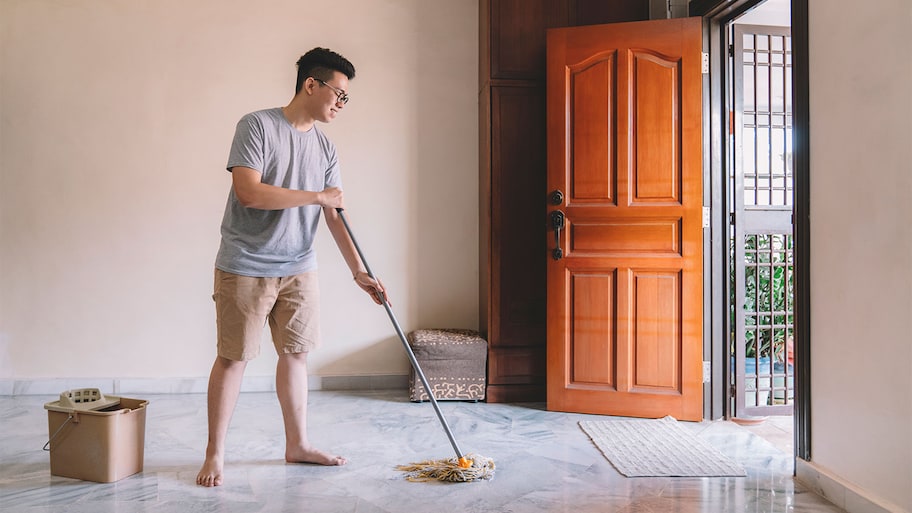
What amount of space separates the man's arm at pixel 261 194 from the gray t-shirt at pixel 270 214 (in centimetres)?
4

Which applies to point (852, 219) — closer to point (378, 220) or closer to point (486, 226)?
point (486, 226)

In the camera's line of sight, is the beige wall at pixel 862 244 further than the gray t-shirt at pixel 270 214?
No

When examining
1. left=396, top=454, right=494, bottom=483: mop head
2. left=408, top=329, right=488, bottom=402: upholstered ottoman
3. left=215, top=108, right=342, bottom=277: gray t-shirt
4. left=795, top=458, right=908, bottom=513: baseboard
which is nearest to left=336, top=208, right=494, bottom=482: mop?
left=396, top=454, right=494, bottom=483: mop head

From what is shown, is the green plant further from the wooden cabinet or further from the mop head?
the mop head

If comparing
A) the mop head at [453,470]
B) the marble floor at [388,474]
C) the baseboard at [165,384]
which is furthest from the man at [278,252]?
the baseboard at [165,384]

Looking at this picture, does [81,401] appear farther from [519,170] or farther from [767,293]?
[767,293]

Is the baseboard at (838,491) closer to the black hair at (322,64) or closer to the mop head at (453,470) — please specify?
the mop head at (453,470)

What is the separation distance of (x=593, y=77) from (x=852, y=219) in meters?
1.47

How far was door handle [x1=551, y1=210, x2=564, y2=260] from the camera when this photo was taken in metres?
3.19

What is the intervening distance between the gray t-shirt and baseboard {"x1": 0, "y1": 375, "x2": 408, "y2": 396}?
1560 mm

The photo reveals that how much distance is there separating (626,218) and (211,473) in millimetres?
2098

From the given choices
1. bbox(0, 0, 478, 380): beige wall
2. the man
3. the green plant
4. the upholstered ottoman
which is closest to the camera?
the man

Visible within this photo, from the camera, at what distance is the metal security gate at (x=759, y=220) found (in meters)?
3.16

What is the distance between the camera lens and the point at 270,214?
227cm
